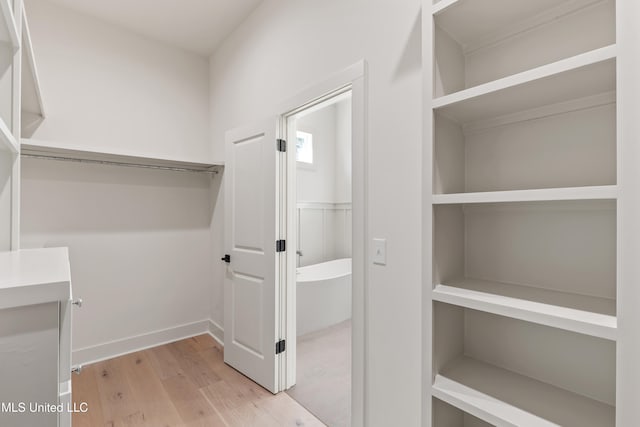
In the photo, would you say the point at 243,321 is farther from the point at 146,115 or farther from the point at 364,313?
the point at 146,115

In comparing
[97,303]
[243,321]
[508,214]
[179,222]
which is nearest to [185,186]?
[179,222]

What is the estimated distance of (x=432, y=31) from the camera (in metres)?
1.05

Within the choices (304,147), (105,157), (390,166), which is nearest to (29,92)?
(105,157)

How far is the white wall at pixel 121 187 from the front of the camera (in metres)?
2.52

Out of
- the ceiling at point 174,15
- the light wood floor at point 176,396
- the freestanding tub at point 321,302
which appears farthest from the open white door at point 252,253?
the ceiling at point 174,15

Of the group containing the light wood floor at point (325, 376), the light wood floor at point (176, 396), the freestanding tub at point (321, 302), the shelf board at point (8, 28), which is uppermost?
the shelf board at point (8, 28)

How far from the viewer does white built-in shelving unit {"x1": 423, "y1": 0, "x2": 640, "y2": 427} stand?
85 cm

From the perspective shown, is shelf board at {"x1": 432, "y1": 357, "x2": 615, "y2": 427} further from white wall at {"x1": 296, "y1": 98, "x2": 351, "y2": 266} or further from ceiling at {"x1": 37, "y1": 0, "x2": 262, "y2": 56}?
white wall at {"x1": 296, "y1": 98, "x2": 351, "y2": 266}

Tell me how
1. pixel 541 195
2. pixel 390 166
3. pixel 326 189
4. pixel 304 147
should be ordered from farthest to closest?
pixel 326 189
pixel 304 147
pixel 390 166
pixel 541 195

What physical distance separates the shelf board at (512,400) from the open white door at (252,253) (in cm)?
140

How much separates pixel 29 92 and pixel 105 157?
69 centimetres

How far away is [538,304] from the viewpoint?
0.88 metres

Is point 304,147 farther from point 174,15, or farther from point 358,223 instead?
point 358,223

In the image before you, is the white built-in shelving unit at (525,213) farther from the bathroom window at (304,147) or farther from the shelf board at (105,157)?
the bathroom window at (304,147)
